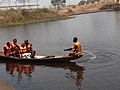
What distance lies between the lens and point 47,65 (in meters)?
20.2

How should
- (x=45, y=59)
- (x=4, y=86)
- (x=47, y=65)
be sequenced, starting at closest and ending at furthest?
1. (x=4, y=86)
2. (x=45, y=59)
3. (x=47, y=65)

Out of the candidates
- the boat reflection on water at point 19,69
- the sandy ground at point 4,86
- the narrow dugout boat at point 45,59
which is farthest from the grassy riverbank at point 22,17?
the sandy ground at point 4,86

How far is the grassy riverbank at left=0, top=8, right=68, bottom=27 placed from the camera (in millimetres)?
58312

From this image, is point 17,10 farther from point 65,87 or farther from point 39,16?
point 65,87

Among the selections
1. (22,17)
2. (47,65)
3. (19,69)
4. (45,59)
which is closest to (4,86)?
(19,69)

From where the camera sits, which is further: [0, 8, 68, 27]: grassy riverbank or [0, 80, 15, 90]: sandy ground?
[0, 8, 68, 27]: grassy riverbank

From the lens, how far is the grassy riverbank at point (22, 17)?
5831 centimetres

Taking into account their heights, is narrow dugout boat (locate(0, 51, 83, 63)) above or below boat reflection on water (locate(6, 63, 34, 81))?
above

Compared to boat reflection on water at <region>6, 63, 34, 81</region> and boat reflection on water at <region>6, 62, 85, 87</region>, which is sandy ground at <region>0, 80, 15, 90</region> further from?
boat reflection on water at <region>6, 63, 34, 81</region>

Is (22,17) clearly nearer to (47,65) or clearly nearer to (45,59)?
(47,65)

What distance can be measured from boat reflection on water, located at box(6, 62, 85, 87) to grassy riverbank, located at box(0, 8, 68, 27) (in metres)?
36.5

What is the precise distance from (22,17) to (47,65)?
4295cm

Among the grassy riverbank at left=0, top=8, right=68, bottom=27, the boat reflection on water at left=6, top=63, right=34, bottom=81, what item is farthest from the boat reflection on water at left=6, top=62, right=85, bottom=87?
the grassy riverbank at left=0, top=8, right=68, bottom=27

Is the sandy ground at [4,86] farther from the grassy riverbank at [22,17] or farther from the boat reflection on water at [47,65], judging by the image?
the grassy riverbank at [22,17]
